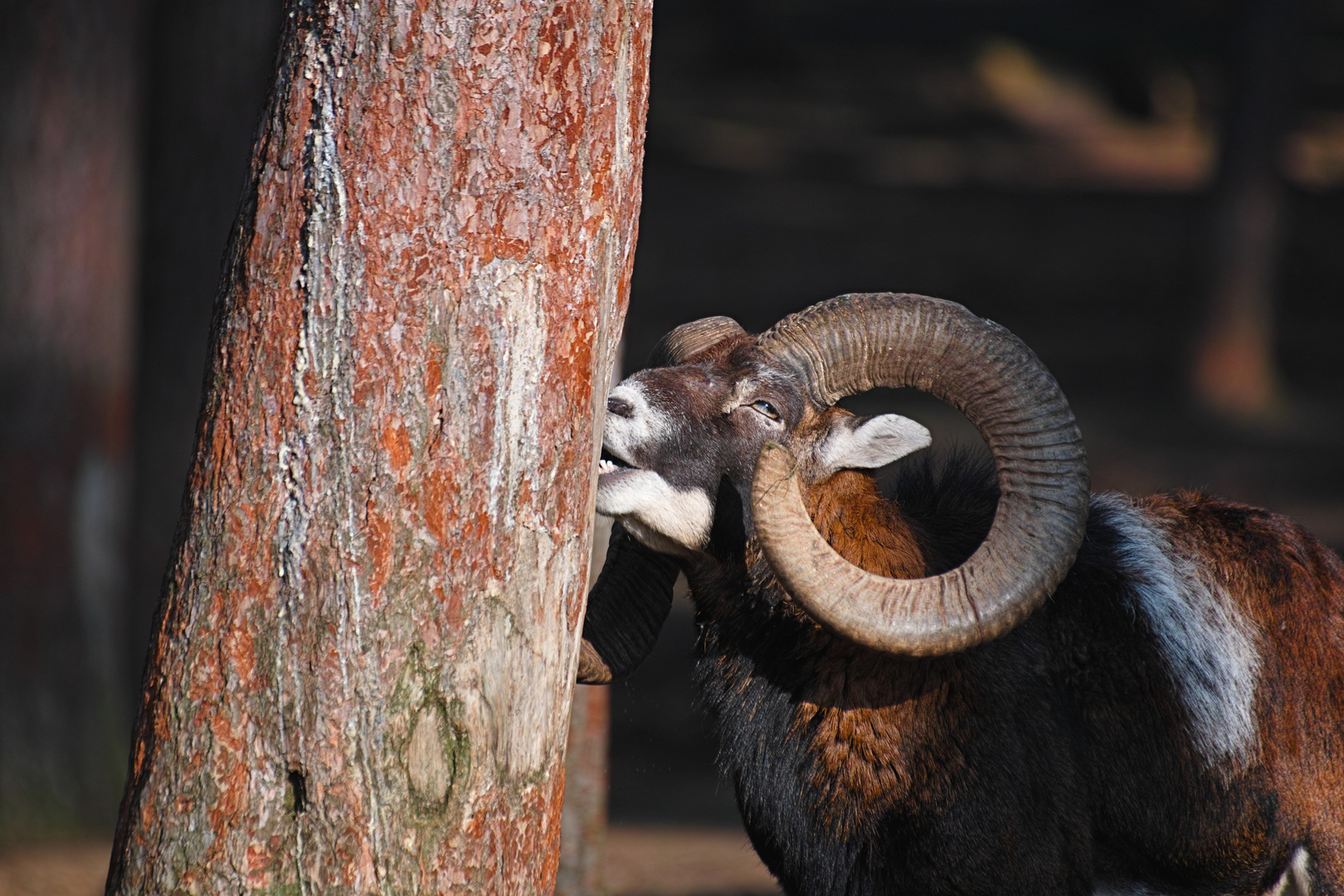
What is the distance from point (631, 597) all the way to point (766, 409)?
36.5 inches

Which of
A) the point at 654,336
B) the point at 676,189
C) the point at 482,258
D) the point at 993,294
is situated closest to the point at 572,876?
the point at 482,258

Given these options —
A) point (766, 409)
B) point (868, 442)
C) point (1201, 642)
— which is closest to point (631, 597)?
point (766, 409)

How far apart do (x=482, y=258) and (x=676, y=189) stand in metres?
20.3

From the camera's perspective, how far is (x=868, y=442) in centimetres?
406

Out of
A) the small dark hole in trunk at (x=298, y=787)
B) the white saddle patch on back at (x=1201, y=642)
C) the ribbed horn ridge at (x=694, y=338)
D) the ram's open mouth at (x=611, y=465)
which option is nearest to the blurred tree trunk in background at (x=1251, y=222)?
the white saddle patch on back at (x=1201, y=642)

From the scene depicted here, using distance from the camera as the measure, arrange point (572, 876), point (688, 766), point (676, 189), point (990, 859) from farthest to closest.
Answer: point (676, 189)
point (688, 766)
point (572, 876)
point (990, 859)

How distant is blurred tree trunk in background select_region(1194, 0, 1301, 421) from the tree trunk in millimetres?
16666

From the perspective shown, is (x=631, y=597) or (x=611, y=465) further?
(x=631, y=597)

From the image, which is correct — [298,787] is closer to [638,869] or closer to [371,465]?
[371,465]

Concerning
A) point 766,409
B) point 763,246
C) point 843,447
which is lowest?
point 843,447

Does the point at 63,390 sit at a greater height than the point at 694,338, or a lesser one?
lesser

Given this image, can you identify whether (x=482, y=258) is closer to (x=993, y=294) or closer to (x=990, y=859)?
(x=990, y=859)

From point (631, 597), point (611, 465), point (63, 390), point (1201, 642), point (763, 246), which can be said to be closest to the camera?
point (611, 465)

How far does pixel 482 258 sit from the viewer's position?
9.33 ft
